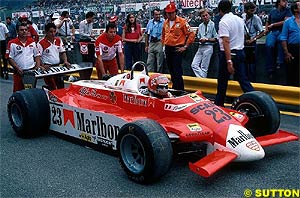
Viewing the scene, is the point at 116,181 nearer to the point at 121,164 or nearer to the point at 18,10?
the point at 121,164

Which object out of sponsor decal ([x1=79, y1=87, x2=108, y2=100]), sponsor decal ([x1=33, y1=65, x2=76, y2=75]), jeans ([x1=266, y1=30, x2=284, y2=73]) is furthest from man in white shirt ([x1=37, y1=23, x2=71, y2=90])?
jeans ([x1=266, y1=30, x2=284, y2=73])

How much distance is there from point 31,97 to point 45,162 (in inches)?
51.8

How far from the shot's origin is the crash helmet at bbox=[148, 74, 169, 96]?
5574mm

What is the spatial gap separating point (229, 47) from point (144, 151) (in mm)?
2901

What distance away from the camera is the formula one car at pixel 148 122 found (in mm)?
4684

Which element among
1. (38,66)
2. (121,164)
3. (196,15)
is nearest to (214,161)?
(121,164)

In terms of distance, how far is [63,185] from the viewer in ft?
16.0

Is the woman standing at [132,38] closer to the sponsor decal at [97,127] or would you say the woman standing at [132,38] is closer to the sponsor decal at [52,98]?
the sponsor decal at [52,98]

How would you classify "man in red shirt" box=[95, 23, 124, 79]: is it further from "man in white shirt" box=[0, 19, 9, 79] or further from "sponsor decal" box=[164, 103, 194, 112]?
"man in white shirt" box=[0, 19, 9, 79]

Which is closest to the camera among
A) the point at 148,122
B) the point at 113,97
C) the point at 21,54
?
the point at 148,122

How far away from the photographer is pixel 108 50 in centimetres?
833

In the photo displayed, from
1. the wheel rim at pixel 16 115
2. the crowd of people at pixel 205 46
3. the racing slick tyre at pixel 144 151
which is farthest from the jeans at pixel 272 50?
the wheel rim at pixel 16 115

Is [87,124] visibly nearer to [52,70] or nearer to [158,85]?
[158,85]

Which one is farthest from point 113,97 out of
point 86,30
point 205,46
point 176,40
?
point 86,30
